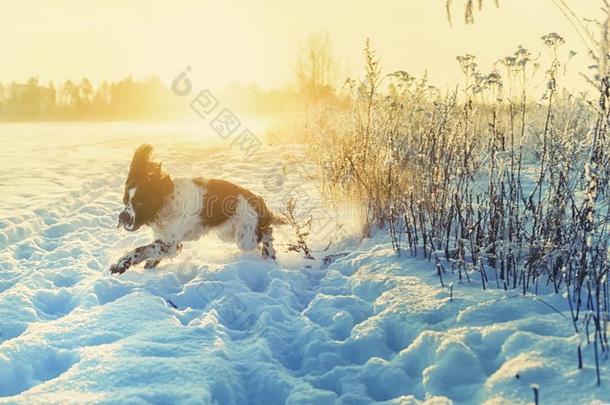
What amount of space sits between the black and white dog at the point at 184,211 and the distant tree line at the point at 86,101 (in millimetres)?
61068

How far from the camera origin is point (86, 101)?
64.9 metres

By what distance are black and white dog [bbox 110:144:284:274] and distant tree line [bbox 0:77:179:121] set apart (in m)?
61.1

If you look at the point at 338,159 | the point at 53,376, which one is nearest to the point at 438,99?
the point at 338,159

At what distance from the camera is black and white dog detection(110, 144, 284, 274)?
204 inches

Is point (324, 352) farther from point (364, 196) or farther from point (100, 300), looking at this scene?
point (364, 196)

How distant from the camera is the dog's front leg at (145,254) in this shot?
4.57 meters

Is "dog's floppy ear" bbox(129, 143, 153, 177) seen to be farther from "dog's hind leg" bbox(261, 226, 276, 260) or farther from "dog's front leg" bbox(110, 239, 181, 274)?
"dog's hind leg" bbox(261, 226, 276, 260)

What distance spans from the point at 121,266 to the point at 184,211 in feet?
3.27

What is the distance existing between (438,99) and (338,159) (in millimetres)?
1993

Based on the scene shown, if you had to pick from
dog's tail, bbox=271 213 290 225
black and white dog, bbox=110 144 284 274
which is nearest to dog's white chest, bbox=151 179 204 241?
black and white dog, bbox=110 144 284 274

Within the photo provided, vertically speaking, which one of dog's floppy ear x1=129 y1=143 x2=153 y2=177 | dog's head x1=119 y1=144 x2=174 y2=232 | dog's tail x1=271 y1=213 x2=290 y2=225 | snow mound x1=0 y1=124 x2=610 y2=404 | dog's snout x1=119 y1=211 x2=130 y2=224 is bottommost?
snow mound x1=0 y1=124 x2=610 y2=404

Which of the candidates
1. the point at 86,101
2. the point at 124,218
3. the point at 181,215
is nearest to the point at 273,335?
the point at 181,215

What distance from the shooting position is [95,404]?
231 cm

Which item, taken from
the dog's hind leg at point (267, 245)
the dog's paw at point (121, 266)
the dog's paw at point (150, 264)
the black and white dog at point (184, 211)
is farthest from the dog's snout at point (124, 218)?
the dog's hind leg at point (267, 245)
